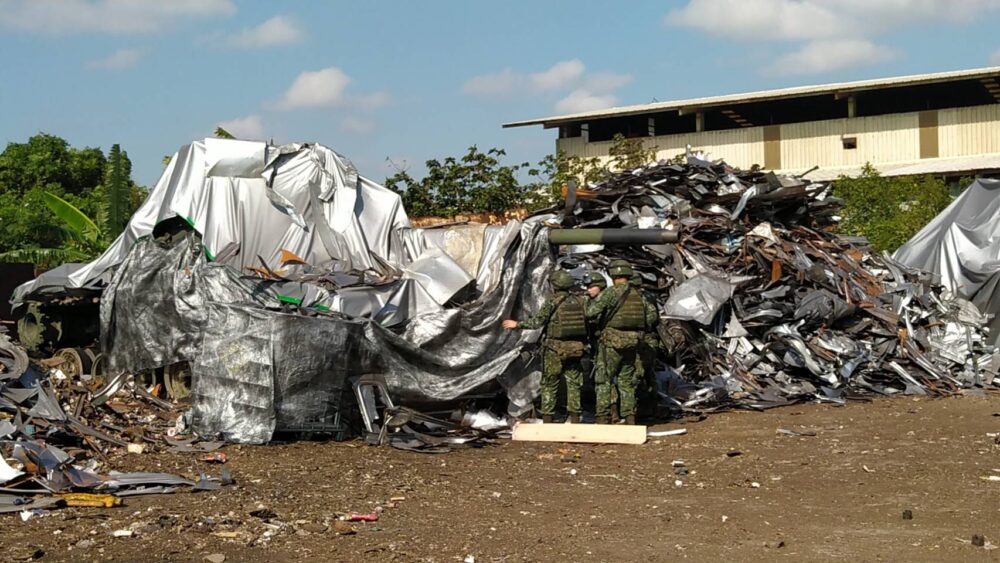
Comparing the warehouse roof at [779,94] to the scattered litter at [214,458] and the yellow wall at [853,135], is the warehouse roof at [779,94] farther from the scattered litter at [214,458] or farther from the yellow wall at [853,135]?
the scattered litter at [214,458]

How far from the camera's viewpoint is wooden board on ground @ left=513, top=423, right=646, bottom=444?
425 inches

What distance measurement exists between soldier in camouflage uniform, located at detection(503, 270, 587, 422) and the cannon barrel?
2.91 feet

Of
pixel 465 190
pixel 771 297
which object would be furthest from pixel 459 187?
pixel 771 297

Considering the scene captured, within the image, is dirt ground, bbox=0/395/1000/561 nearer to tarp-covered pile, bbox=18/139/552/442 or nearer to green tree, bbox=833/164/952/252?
tarp-covered pile, bbox=18/139/552/442

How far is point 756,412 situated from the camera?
42.3 ft

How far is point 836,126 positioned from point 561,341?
26.2 meters

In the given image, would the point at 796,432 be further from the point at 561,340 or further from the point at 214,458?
the point at 214,458

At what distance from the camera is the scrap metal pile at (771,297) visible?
13.9 m

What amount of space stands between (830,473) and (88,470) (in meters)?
6.01

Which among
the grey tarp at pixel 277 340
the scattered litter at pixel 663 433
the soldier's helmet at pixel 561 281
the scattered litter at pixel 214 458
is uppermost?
the soldier's helmet at pixel 561 281

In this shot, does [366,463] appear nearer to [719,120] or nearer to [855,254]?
[855,254]

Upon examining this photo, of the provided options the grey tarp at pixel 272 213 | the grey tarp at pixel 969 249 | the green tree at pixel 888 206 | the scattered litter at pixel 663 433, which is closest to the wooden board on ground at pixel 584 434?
the scattered litter at pixel 663 433

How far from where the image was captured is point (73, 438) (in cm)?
972

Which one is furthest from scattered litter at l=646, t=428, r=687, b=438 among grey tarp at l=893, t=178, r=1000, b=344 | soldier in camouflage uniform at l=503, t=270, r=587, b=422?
grey tarp at l=893, t=178, r=1000, b=344
